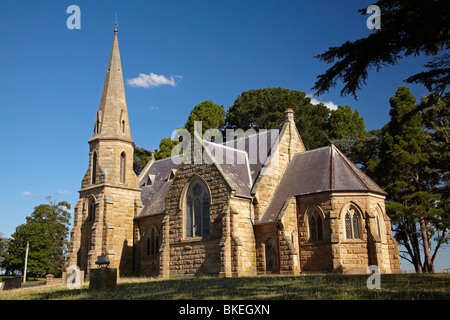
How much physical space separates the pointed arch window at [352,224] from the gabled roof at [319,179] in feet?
A: 4.14

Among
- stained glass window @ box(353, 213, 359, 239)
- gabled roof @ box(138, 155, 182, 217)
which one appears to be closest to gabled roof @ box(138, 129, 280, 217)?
gabled roof @ box(138, 155, 182, 217)

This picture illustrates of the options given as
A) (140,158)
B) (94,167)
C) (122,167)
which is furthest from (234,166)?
(140,158)

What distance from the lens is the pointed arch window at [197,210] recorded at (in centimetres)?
→ 2430

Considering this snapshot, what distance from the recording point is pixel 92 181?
31016 mm

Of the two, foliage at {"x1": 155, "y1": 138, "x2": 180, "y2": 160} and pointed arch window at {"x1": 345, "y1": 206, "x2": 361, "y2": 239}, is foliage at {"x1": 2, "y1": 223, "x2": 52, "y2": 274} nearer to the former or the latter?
foliage at {"x1": 155, "y1": 138, "x2": 180, "y2": 160}

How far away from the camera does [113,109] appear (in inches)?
1261

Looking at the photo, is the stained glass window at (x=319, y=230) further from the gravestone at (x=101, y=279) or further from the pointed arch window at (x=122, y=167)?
the pointed arch window at (x=122, y=167)

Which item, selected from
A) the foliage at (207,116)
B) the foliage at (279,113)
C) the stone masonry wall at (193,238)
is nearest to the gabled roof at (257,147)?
the stone masonry wall at (193,238)

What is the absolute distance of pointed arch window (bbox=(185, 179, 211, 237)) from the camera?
24.3 m

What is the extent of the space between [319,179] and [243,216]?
5131 millimetres

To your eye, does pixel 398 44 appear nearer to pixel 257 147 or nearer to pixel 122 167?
pixel 257 147

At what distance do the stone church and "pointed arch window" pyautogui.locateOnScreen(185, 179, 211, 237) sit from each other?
6 centimetres

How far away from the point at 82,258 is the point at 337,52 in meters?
25.2
